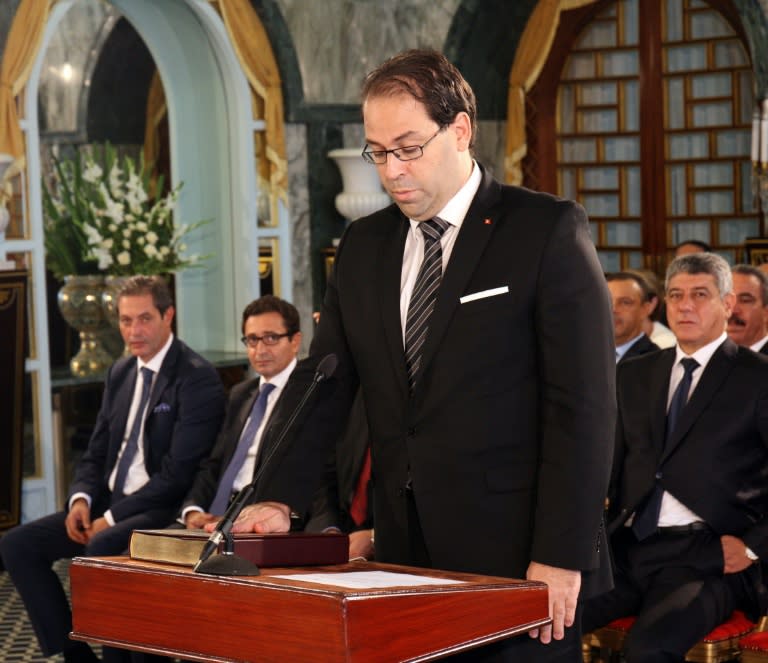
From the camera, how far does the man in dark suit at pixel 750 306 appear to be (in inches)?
213

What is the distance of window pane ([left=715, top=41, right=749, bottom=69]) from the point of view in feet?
30.0

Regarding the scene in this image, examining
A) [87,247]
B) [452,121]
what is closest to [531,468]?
[452,121]

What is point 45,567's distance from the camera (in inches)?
197

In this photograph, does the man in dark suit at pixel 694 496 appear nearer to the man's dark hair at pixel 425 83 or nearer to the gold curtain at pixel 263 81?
the man's dark hair at pixel 425 83

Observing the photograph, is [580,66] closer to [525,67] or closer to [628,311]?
[525,67]

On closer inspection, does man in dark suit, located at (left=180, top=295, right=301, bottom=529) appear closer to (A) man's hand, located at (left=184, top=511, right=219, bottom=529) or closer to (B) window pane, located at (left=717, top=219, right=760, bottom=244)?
(A) man's hand, located at (left=184, top=511, right=219, bottom=529)

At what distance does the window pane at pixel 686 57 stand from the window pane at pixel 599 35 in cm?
46

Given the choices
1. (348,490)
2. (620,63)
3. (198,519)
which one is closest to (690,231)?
(620,63)

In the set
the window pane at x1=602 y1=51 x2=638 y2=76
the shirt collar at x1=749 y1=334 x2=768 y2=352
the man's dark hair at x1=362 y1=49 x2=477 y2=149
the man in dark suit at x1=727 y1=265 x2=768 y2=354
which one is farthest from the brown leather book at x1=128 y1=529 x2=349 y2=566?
the window pane at x1=602 y1=51 x2=638 y2=76

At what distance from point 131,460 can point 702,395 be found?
7.39 ft

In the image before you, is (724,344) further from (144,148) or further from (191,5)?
(144,148)

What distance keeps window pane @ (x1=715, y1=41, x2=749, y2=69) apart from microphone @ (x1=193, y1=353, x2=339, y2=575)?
7505 millimetres

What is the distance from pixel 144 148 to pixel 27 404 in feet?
12.0

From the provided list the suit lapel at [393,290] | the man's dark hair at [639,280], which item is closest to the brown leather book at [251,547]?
the suit lapel at [393,290]
